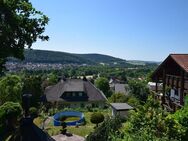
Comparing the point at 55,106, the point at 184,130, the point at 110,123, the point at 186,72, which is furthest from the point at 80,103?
the point at 184,130

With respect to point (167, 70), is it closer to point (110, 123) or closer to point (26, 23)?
point (110, 123)

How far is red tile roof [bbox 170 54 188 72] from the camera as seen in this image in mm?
22263

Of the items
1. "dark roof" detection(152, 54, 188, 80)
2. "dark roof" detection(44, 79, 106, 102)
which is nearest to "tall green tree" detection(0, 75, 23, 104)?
"dark roof" detection(44, 79, 106, 102)

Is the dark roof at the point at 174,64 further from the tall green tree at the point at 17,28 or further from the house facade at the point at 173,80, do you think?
the tall green tree at the point at 17,28

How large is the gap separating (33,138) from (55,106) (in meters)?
61.5

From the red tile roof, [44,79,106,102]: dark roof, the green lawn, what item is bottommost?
the green lawn

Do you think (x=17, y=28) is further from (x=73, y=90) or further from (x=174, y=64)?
(x=73, y=90)

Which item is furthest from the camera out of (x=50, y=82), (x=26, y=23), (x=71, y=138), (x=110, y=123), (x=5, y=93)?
(x=50, y=82)

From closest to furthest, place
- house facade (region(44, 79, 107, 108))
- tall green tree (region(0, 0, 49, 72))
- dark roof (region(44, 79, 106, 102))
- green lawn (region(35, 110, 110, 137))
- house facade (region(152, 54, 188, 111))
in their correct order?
tall green tree (region(0, 0, 49, 72)) → house facade (region(152, 54, 188, 111)) → green lawn (region(35, 110, 110, 137)) → house facade (region(44, 79, 107, 108)) → dark roof (region(44, 79, 106, 102))

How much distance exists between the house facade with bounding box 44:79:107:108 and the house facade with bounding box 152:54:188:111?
1741 inches

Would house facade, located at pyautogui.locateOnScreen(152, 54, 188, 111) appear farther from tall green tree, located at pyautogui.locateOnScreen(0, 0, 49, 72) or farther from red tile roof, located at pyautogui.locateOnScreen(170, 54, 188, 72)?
tall green tree, located at pyautogui.locateOnScreen(0, 0, 49, 72)

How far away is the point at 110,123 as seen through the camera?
2655 cm

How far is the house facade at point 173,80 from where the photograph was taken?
22.8 metres

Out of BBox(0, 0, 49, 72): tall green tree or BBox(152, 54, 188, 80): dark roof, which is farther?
BBox(152, 54, 188, 80): dark roof
